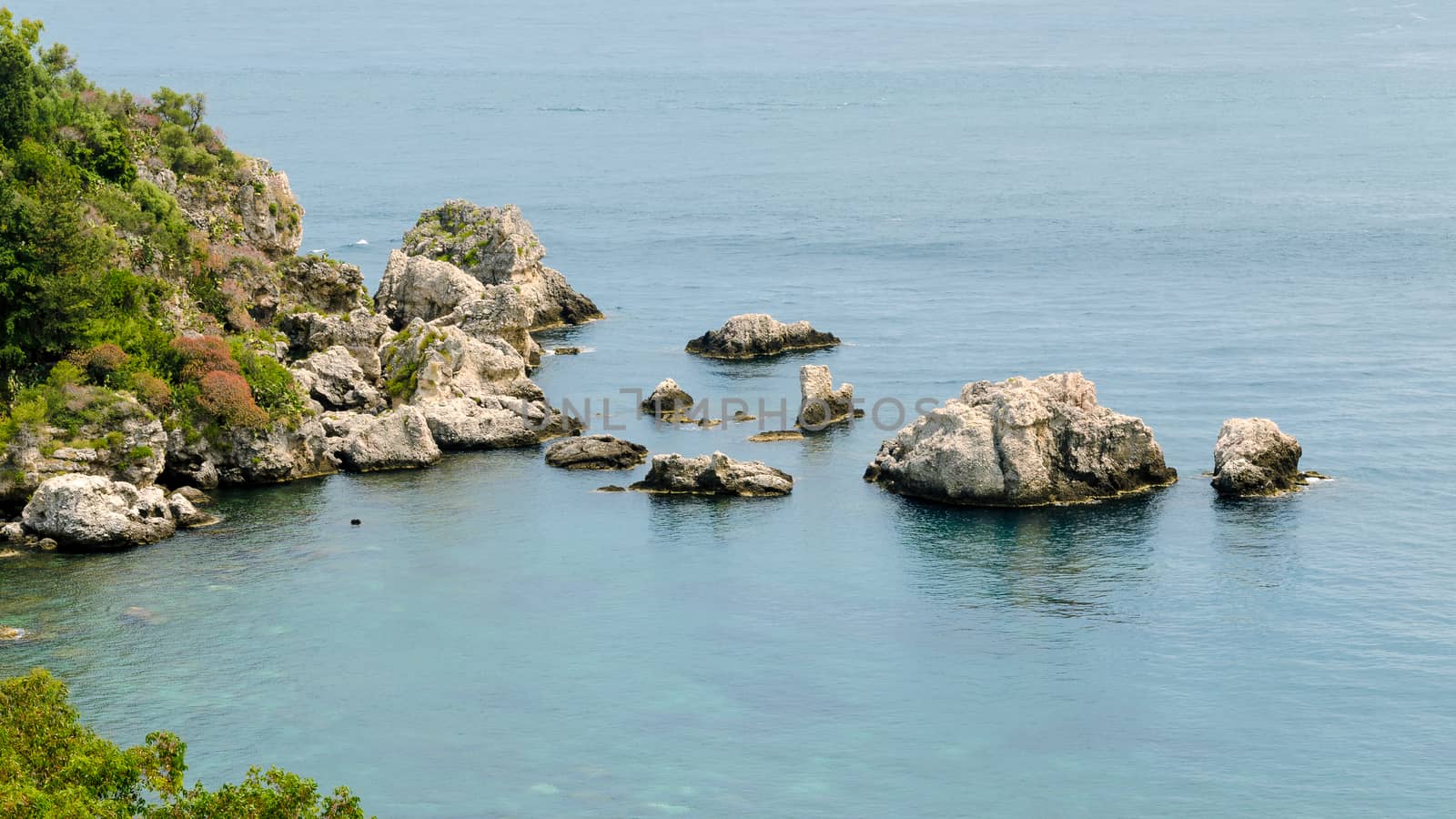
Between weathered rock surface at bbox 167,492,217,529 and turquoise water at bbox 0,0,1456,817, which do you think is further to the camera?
weathered rock surface at bbox 167,492,217,529

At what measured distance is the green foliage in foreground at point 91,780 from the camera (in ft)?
134

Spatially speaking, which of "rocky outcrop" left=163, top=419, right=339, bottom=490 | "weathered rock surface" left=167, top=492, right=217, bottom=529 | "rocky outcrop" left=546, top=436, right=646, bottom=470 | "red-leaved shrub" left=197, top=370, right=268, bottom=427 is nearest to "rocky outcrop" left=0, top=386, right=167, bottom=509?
"weathered rock surface" left=167, top=492, right=217, bottom=529

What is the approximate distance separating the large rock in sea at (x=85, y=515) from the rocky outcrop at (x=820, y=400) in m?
44.2

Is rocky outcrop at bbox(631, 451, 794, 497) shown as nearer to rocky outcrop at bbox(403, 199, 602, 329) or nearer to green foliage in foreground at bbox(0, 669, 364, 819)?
rocky outcrop at bbox(403, 199, 602, 329)

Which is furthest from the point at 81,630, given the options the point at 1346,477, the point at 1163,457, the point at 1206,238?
the point at 1206,238

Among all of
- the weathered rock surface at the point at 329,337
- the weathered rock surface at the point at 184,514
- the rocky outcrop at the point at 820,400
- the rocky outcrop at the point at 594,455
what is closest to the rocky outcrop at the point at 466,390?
the weathered rock surface at the point at 329,337

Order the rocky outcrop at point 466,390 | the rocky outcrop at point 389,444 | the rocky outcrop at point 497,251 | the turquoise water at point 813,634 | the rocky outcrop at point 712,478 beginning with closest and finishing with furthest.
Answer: the turquoise water at point 813,634, the rocky outcrop at point 712,478, the rocky outcrop at point 389,444, the rocky outcrop at point 466,390, the rocky outcrop at point 497,251

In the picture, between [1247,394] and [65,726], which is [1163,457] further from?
[65,726]

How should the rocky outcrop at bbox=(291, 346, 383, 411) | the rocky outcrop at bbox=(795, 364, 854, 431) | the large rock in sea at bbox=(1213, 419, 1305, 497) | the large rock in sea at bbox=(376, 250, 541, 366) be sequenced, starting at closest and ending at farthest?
the large rock in sea at bbox=(1213, 419, 1305, 497) < the rocky outcrop at bbox=(291, 346, 383, 411) < the rocky outcrop at bbox=(795, 364, 854, 431) < the large rock in sea at bbox=(376, 250, 541, 366)

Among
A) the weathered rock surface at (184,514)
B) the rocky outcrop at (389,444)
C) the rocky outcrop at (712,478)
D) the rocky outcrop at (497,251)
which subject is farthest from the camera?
the rocky outcrop at (497,251)

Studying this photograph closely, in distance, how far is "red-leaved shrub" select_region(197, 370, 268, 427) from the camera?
310 feet

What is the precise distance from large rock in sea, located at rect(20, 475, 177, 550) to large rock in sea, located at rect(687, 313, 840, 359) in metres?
56.6

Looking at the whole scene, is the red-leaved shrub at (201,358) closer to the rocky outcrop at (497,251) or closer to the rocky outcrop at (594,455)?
the rocky outcrop at (594,455)

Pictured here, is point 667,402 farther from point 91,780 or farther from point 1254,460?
point 91,780
